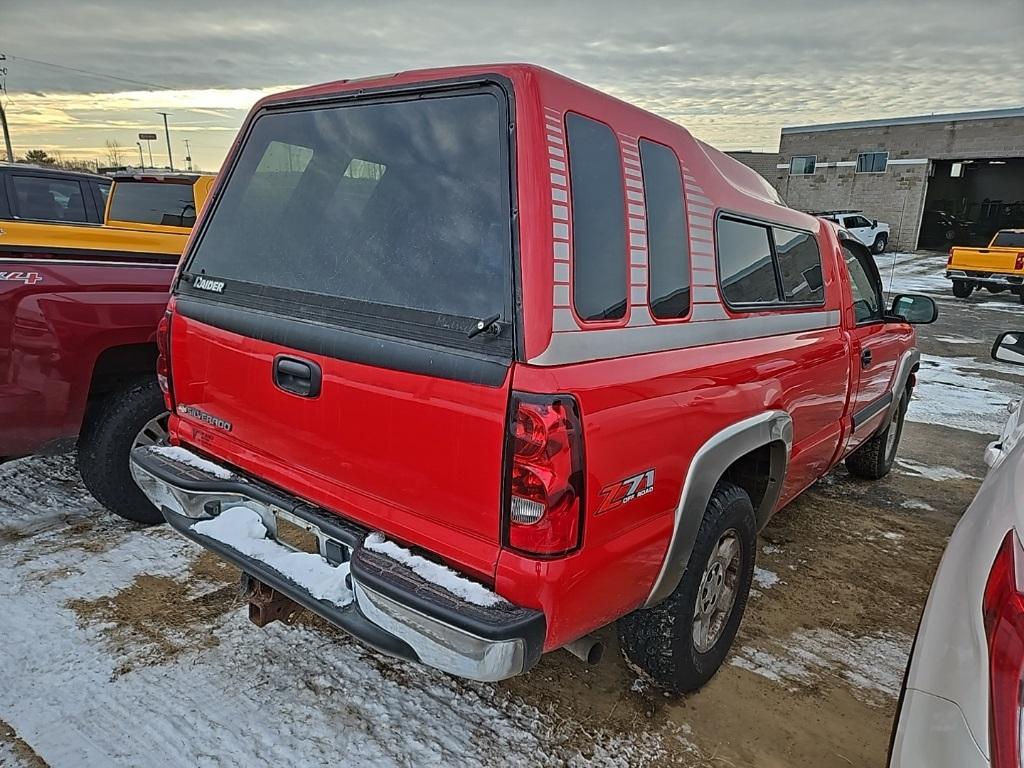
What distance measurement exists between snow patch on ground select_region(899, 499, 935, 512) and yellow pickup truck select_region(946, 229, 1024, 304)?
46.9 ft

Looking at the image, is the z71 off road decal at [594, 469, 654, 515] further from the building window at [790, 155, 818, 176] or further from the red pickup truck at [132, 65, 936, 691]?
the building window at [790, 155, 818, 176]

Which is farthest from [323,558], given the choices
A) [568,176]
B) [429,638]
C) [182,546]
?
[182,546]

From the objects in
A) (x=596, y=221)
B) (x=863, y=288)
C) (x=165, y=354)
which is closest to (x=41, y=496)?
(x=165, y=354)

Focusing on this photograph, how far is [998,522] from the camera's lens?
5.13 ft

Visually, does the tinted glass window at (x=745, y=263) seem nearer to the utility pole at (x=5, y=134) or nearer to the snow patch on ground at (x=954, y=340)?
the snow patch on ground at (x=954, y=340)

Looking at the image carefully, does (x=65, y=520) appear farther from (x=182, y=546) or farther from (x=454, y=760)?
(x=454, y=760)

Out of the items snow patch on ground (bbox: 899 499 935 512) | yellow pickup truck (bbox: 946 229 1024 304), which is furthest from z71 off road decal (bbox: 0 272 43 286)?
yellow pickup truck (bbox: 946 229 1024 304)

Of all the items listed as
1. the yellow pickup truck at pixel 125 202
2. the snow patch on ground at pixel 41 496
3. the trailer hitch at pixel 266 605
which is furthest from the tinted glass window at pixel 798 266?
the snow patch on ground at pixel 41 496

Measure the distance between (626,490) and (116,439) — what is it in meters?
2.87

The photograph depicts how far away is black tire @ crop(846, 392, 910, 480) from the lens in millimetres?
4922

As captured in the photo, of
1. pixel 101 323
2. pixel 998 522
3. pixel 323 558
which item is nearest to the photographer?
pixel 998 522

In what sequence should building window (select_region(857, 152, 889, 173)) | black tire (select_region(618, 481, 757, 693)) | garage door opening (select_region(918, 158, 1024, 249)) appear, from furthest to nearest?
garage door opening (select_region(918, 158, 1024, 249)) < building window (select_region(857, 152, 889, 173)) < black tire (select_region(618, 481, 757, 693))

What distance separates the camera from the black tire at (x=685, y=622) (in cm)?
241

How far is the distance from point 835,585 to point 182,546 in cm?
336
